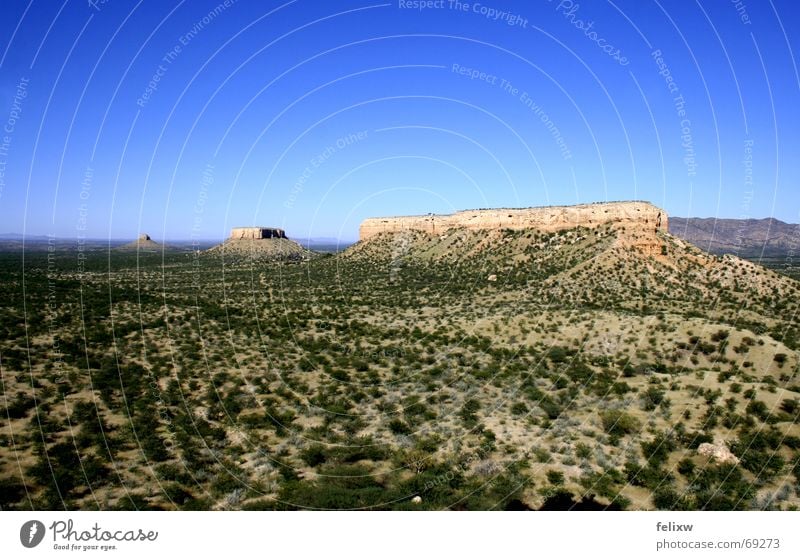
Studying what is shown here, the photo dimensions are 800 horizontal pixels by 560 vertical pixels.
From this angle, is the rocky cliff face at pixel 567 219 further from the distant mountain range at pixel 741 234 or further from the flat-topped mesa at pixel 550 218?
the distant mountain range at pixel 741 234

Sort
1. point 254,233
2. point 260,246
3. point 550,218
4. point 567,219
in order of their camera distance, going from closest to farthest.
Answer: point 567,219
point 550,218
point 260,246
point 254,233

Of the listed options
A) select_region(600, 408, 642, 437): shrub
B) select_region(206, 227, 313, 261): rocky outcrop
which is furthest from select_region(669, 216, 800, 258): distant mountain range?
select_region(600, 408, 642, 437): shrub

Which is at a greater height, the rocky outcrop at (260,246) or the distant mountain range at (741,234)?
the distant mountain range at (741,234)

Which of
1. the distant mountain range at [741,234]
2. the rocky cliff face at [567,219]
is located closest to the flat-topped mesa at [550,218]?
the rocky cliff face at [567,219]

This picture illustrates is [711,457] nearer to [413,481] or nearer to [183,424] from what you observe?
[413,481]

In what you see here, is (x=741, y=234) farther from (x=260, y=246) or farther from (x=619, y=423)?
(x=619, y=423)

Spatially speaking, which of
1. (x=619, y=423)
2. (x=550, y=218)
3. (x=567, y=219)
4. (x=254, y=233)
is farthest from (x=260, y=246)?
(x=619, y=423)
